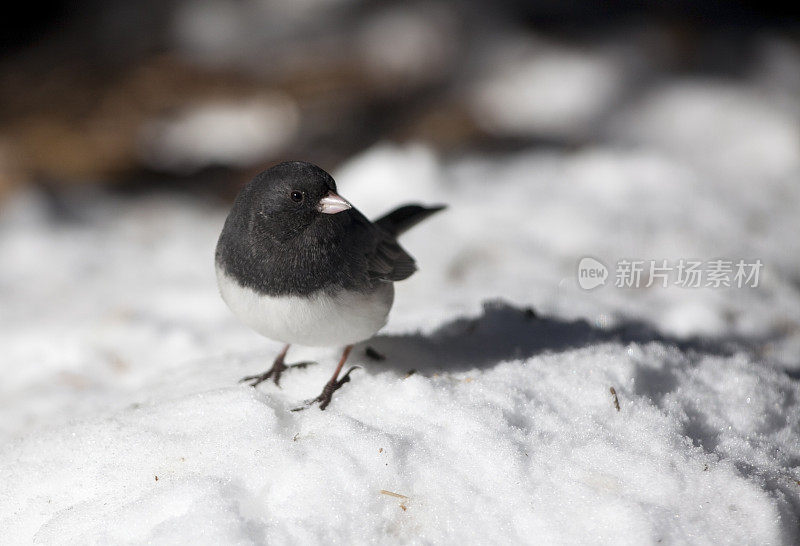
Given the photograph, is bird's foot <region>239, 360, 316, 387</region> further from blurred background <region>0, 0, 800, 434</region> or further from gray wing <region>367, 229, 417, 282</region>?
gray wing <region>367, 229, 417, 282</region>

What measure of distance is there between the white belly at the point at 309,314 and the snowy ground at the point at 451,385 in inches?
9.0

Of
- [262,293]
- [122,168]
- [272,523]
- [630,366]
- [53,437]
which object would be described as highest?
[262,293]

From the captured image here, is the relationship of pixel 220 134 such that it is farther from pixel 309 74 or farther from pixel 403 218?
pixel 403 218

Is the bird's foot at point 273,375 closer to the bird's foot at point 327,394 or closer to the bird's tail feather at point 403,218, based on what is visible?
the bird's foot at point 327,394

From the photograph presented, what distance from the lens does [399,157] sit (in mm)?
4895

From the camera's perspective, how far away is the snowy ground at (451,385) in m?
1.85

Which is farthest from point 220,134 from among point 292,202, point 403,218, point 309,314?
point 309,314

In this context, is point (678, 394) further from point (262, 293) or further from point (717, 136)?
point (717, 136)

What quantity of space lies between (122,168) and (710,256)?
14.0ft

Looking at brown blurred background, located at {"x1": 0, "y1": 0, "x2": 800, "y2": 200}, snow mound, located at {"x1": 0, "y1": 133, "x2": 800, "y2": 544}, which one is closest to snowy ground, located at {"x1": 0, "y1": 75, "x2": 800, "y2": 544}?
snow mound, located at {"x1": 0, "y1": 133, "x2": 800, "y2": 544}

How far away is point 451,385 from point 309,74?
4.86 meters

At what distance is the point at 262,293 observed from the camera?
212cm

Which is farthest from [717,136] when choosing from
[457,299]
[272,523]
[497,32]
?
[272,523]

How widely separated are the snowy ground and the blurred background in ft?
0.09
